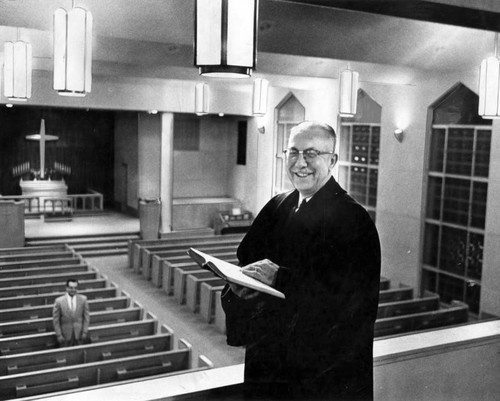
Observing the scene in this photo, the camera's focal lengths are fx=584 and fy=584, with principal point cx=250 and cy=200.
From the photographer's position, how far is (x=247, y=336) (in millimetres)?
2072

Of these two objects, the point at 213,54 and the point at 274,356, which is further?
the point at 274,356

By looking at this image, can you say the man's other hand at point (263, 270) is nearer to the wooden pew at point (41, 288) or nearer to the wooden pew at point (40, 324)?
the wooden pew at point (40, 324)

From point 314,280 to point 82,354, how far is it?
169 inches

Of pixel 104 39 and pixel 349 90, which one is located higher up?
pixel 104 39

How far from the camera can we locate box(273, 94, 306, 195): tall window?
171 inches

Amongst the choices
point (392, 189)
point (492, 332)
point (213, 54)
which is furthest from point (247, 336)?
point (392, 189)

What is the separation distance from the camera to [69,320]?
239 inches

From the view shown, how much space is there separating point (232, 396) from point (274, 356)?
0.39m

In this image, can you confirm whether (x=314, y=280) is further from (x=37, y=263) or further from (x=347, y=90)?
(x=37, y=263)

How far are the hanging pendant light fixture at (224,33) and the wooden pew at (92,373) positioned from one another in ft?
13.0

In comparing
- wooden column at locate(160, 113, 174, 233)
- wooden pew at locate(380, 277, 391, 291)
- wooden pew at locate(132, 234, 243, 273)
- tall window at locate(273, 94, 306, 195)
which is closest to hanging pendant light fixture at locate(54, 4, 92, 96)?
tall window at locate(273, 94, 306, 195)

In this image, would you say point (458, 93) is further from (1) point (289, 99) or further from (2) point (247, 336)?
(2) point (247, 336)

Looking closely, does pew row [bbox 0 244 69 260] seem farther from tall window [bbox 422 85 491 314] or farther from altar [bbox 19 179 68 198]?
tall window [bbox 422 85 491 314]

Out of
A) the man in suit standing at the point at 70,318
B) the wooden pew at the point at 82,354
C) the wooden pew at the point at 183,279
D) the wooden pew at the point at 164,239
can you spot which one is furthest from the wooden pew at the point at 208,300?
the wooden pew at the point at 164,239
